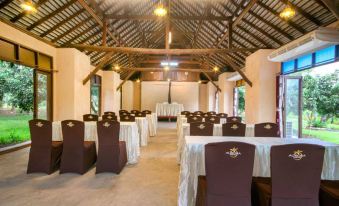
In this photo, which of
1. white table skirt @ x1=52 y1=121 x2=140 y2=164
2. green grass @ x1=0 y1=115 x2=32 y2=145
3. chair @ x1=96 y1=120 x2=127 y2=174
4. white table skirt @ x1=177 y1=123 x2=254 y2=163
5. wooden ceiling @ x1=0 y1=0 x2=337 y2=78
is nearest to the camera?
chair @ x1=96 y1=120 x2=127 y2=174

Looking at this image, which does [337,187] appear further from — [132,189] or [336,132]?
[336,132]

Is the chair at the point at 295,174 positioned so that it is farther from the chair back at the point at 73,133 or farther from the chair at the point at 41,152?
the chair at the point at 41,152

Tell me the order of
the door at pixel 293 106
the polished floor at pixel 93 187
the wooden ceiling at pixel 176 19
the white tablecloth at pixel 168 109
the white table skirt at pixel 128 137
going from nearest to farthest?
the polished floor at pixel 93 187
the white table skirt at pixel 128 137
the wooden ceiling at pixel 176 19
the door at pixel 293 106
the white tablecloth at pixel 168 109

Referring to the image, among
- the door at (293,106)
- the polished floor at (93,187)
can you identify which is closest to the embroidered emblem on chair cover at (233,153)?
the polished floor at (93,187)

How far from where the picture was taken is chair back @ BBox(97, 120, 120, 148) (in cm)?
413

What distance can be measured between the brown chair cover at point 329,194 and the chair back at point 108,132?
3095 millimetres

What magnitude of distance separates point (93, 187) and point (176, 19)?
770 centimetres

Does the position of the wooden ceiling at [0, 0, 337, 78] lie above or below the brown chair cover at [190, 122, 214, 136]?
above

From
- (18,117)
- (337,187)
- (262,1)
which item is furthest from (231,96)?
(337,187)

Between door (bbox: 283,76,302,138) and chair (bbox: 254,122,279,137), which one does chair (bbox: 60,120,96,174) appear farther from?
door (bbox: 283,76,302,138)

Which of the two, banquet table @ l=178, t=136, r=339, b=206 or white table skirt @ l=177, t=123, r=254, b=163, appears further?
white table skirt @ l=177, t=123, r=254, b=163

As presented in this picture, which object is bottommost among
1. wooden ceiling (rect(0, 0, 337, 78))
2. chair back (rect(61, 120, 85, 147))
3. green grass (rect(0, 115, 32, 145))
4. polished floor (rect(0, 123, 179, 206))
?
polished floor (rect(0, 123, 179, 206))

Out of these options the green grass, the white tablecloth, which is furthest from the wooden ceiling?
the white tablecloth

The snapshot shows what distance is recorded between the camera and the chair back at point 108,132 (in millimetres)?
4133
